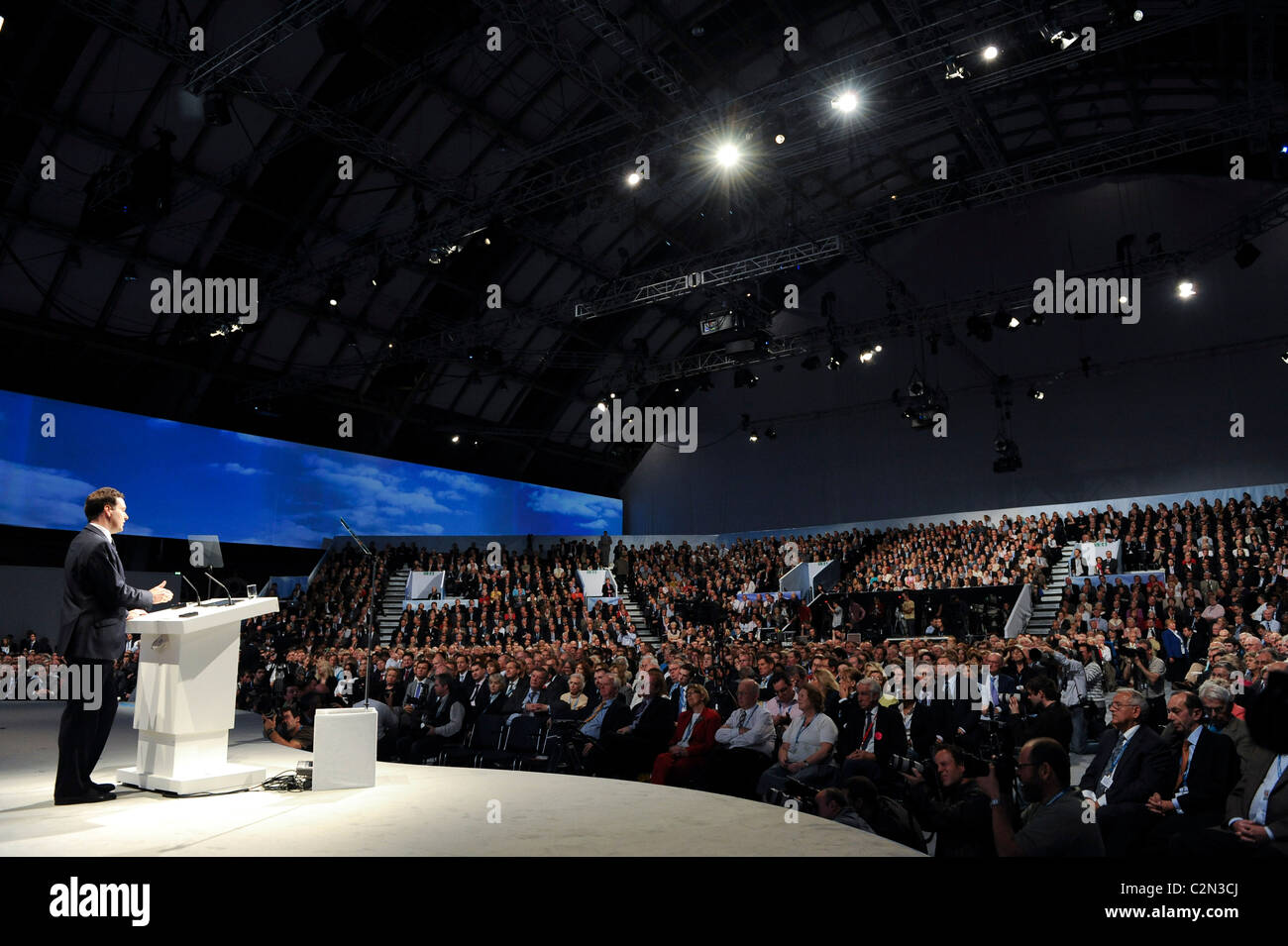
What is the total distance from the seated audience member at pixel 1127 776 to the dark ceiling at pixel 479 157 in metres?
6.57

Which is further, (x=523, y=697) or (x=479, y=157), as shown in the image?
(x=479, y=157)

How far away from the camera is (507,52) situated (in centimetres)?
1343

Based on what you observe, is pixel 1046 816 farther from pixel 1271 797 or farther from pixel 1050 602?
pixel 1050 602

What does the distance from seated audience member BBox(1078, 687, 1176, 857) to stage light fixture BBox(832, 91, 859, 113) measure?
288 inches

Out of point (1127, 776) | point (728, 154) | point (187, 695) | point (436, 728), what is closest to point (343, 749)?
point (187, 695)

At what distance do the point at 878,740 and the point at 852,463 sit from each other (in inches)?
698

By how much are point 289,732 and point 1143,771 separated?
21.6ft

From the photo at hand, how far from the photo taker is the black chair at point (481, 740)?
714cm

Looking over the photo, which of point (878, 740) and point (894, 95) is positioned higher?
point (894, 95)

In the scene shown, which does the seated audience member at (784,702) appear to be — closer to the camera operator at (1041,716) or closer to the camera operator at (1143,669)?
the camera operator at (1041,716)

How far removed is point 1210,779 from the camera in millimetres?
3918

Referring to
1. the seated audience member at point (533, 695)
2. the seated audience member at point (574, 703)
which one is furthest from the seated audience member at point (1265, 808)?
the seated audience member at point (533, 695)
